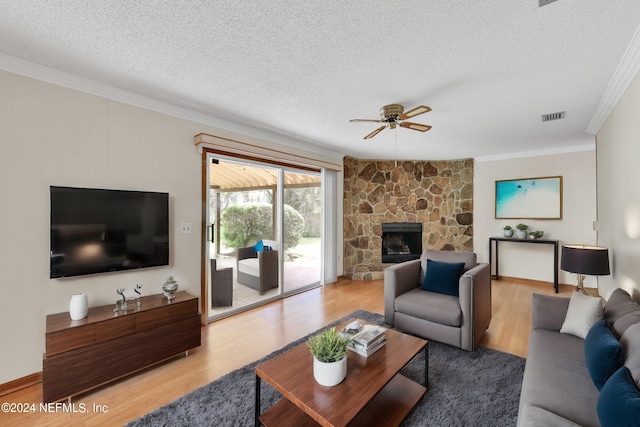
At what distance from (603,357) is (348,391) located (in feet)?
4.12

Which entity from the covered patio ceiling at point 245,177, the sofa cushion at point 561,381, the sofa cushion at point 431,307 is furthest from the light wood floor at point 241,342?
the covered patio ceiling at point 245,177

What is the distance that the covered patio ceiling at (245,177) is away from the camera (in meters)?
3.45

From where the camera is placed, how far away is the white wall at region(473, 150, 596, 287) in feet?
15.1

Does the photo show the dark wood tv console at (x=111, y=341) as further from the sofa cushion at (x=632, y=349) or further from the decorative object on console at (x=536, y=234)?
the decorative object on console at (x=536, y=234)

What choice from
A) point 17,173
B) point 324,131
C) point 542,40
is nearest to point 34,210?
point 17,173

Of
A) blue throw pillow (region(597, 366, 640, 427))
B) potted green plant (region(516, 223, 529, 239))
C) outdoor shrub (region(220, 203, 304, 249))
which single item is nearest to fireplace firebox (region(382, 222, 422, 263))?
potted green plant (region(516, 223, 529, 239))

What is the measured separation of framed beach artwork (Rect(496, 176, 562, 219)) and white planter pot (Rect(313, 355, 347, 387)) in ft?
16.6

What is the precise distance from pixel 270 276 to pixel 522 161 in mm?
4886

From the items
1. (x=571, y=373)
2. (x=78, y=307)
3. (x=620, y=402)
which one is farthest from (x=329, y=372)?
(x=78, y=307)

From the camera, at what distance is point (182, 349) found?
247 centimetres

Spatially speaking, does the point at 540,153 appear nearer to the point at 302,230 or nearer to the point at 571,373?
the point at 302,230

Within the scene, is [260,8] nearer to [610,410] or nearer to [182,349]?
[610,410]

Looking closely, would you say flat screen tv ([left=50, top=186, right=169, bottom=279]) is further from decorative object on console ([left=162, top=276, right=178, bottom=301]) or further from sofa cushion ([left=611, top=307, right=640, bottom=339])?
sofa cushion ([left=611, top=307, right=640, bottom=339])

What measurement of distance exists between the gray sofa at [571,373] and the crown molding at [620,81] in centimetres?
167
